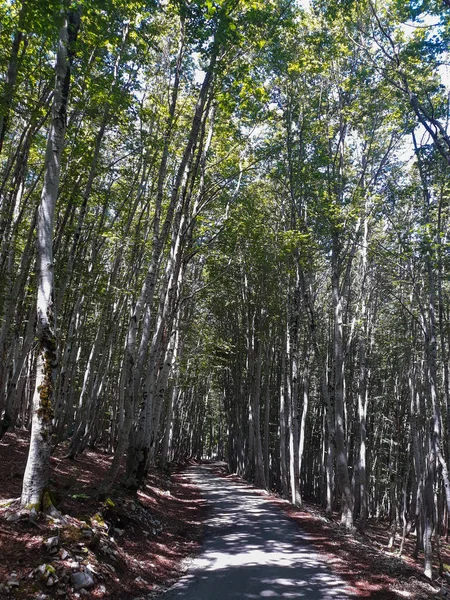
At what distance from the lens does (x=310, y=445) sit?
121 ft

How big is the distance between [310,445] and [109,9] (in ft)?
117

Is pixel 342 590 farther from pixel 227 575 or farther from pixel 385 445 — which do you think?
pixel 385 445

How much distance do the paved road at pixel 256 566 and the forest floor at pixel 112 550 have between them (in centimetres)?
31

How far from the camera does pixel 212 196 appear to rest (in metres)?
16.0

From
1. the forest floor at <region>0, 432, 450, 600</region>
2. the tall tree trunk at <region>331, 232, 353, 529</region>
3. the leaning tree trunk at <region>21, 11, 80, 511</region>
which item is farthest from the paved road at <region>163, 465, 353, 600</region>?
the leaning tree trunk at <region>21, 11, 80, 511</region>

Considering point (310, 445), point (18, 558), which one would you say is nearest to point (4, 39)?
point (18, 558)

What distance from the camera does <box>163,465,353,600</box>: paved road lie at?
6.93 metres

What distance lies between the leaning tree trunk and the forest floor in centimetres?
62

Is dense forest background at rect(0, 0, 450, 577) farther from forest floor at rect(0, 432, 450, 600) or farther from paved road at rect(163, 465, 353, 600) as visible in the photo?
paved road at rect(163, 465, 353, 600)

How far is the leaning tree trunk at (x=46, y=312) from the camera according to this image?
6582 millimetres

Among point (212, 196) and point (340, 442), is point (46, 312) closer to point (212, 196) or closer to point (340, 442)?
point (212, 196)

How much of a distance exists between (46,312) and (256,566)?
6.35 m

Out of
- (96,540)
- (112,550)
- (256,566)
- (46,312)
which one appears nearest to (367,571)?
(256,566)

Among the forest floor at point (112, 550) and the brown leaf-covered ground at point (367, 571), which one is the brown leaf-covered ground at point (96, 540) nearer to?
the forest floor at point (112, 550)
